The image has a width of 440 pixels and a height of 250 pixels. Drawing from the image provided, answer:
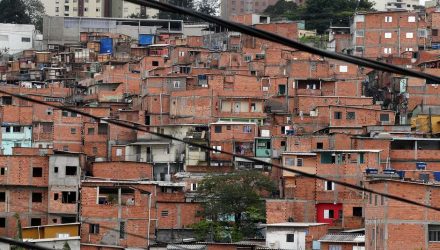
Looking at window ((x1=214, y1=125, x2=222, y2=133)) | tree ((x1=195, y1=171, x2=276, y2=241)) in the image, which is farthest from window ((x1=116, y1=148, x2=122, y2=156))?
tree ((x1=195, y1=171, x2=276, y2=241))

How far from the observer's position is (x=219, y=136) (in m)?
54.0

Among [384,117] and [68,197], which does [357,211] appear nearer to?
[68,197]

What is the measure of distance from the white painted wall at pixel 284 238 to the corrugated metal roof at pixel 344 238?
2.28 ft

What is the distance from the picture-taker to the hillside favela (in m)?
42.1

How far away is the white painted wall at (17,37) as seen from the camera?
86.1m

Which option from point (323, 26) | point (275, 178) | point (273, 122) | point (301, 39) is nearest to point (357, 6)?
point (323, 26)

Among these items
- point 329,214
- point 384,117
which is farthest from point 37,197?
point 384,117

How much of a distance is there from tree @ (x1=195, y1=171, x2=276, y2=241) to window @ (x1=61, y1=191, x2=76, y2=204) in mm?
3830

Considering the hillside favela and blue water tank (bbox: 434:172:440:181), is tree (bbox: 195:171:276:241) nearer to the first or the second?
the hillside favela

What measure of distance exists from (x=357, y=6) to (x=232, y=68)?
828 inches

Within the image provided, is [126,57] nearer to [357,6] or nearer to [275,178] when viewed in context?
[357,6]

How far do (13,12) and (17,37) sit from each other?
946 cm

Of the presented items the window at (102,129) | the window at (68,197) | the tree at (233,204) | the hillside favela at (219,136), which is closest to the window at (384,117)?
the hillside favela at (219,136)

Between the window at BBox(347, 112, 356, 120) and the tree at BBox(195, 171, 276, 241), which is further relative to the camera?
the window at BBox(347, 112, 356, 120)
